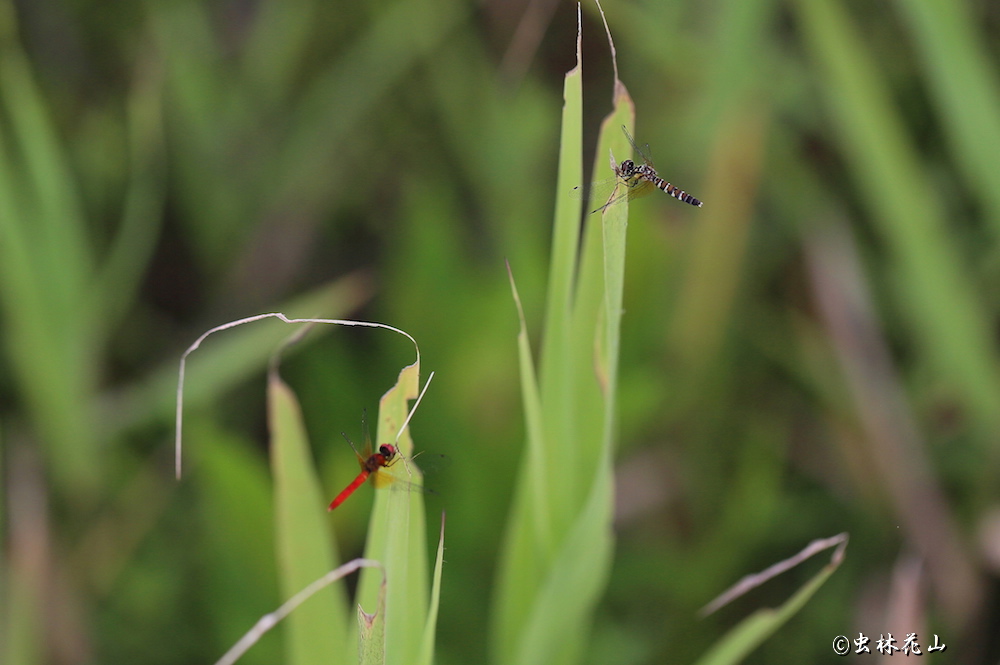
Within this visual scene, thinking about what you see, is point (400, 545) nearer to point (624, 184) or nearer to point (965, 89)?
point (624, 184)

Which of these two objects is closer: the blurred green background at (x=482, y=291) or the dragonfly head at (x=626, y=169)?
the dragonfly head at (x=626, y=169)

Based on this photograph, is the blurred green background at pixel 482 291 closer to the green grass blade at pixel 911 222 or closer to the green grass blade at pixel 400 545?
the green grass blade at pixel 911 222

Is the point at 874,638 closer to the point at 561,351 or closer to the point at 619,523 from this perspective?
the point at 619,523

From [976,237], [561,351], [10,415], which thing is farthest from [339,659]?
[976,237]

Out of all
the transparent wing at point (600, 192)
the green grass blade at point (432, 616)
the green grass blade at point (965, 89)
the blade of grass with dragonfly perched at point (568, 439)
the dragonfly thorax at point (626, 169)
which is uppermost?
the green grass blade at point (965, 89)

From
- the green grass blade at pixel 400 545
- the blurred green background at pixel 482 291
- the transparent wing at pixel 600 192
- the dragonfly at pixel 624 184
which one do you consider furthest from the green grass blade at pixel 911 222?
the green grass blade at pixel 400 545

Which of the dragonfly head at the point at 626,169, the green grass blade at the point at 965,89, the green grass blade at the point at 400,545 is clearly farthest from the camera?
the green grass blade at the point at 965,89
